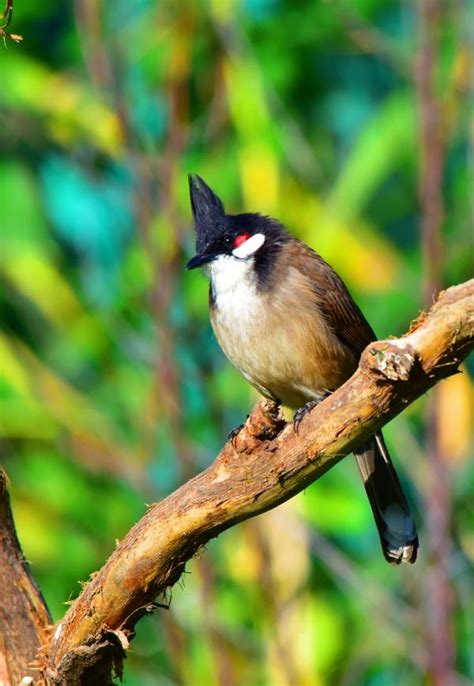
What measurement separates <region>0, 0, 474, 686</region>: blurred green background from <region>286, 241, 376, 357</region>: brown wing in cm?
136

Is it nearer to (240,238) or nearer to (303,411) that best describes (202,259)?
(240,238)

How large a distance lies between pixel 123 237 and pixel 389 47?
1970mm

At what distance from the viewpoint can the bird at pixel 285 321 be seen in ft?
13.1

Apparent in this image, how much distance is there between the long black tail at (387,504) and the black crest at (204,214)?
0.88 meters

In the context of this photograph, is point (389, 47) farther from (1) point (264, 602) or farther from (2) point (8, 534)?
(2) point (8, 534)

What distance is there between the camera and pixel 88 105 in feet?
20.4

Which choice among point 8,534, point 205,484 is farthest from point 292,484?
point 8,534

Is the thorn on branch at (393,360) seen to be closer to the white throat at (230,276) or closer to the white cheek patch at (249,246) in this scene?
the white throat at (230,276)

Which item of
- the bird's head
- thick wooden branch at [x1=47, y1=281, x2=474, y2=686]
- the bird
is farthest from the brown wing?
thick wooden branch at [x1=47, y1=281, x2=474, y2=686]

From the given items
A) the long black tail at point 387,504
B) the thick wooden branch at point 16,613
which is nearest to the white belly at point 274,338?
the long black tail at point 387,504

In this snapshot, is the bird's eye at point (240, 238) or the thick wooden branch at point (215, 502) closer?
the thick wooden branch at point (215, 502)

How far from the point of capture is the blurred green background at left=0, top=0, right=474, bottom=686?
5727 millimetres

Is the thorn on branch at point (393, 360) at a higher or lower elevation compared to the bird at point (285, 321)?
lower

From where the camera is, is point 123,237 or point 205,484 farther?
point 123,237
